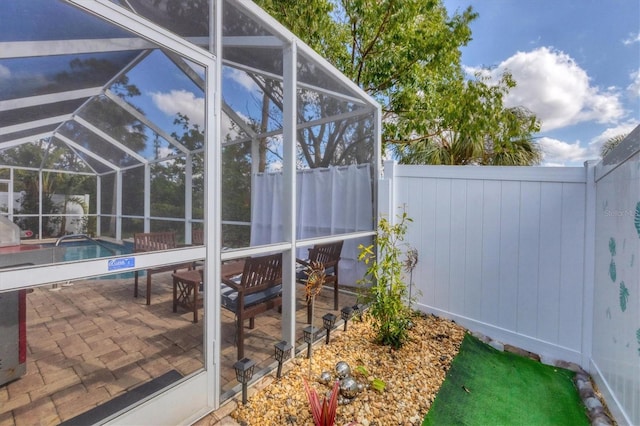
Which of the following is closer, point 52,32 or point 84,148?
point 52,32

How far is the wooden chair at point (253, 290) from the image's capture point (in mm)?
2385

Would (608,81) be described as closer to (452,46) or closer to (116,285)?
(452,46)

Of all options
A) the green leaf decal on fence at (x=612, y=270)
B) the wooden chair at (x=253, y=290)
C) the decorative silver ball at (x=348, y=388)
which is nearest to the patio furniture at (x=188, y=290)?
the wooden chair at (x=253, y=290)

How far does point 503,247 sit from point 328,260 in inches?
72.8

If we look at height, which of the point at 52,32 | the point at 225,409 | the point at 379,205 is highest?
the point at 52,32

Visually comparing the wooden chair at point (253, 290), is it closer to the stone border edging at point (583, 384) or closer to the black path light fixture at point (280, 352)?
the black path light fixture at point (280, 352)

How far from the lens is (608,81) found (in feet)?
24.1

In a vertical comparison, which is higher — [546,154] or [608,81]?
[608,81]

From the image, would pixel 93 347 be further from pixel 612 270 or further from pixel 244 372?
pixel 612 270

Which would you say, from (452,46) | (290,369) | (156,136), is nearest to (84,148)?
(156,136)

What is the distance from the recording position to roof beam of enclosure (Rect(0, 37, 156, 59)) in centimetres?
155

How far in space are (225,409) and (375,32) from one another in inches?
235

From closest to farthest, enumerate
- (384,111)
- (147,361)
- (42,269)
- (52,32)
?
(42,269), (52,32), (147,361), (384,111)

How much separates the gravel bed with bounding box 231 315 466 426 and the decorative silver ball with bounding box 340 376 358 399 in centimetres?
5
